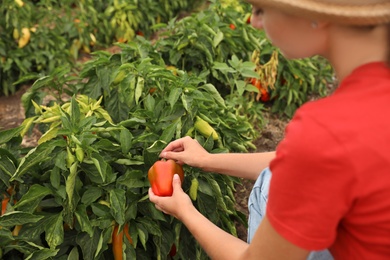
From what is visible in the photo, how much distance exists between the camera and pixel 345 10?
1167mm

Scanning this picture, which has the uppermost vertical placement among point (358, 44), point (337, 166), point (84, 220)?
point (358, 44)

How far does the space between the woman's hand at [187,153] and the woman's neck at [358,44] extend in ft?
3.18

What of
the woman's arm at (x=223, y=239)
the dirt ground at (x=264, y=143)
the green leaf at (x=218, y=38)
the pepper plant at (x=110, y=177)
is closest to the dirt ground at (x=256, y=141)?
the dirt ground at (x=264, y=143)

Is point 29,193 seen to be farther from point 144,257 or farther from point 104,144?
point 144,257

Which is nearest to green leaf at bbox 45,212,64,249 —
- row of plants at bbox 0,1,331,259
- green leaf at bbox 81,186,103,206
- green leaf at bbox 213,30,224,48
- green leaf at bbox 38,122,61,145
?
row of plants at bbox 0,1,331,259

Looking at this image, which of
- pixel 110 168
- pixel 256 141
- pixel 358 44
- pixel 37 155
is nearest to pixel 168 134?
pixel 110 168

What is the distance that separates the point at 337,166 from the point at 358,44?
0.28m

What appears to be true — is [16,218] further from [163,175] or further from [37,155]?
[163,175]

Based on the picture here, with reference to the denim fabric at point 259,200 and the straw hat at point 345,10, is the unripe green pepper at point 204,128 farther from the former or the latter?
the straw hat at point 345,10

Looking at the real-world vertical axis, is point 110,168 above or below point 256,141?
above

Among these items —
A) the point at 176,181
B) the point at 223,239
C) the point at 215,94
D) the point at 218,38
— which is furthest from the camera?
the point at 218,38

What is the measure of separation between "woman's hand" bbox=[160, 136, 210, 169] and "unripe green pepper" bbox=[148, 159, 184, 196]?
1.0 inches

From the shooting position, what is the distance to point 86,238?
7.45 ft

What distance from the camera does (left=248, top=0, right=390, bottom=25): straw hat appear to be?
3.80 ft
